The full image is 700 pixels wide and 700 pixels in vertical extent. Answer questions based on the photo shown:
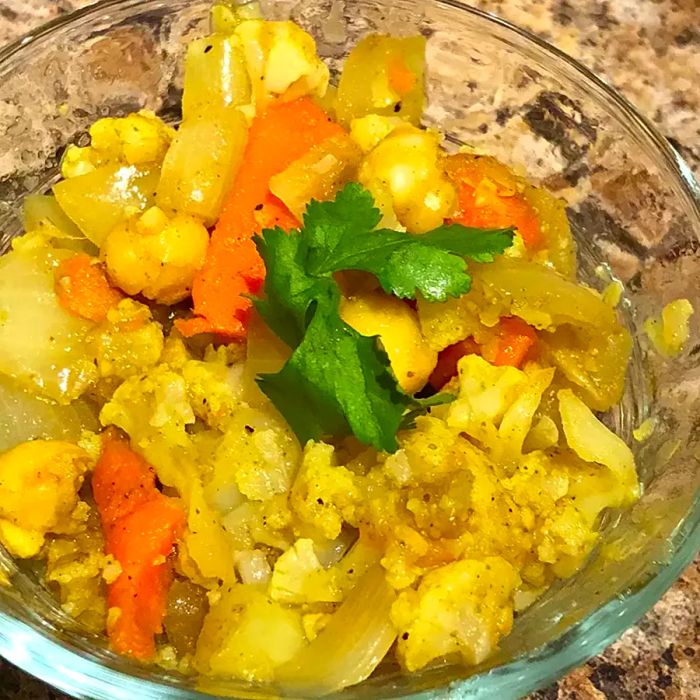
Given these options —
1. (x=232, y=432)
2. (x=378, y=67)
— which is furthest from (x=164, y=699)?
(x=378, y=67)

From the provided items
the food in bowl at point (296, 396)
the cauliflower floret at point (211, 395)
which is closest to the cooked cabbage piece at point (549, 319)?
the food in bowl at point (296, 396)

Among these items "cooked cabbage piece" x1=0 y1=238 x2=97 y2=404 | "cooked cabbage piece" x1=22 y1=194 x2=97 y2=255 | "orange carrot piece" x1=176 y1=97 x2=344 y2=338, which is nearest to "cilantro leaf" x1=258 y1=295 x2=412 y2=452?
"orange carrot piece" x1=176 y1=97 x2=344 y2=338

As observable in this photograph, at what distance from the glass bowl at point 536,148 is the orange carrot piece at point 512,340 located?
181 mm

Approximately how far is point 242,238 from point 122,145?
0.67ft

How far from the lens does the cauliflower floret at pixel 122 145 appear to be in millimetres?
1086

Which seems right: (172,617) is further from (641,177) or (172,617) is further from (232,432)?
(641,177)

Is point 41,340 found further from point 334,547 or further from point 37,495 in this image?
point 334,547

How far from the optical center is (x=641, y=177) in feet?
3.86

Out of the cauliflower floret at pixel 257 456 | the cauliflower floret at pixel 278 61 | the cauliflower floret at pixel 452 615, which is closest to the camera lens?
the cauliflower floret at pixel 452 615

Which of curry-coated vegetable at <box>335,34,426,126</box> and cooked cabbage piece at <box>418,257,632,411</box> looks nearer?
cooked cabbage piece at <box>418,257,632,411</box>

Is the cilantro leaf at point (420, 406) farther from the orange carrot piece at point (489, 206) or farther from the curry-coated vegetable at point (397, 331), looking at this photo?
the orange carrot piece at point (489, 206)

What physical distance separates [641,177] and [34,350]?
0.74m

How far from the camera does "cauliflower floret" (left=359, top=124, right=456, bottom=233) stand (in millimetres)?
1010

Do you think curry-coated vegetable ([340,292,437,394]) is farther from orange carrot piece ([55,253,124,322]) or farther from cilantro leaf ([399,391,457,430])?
orange carrot piece ([55,253,124,322])
